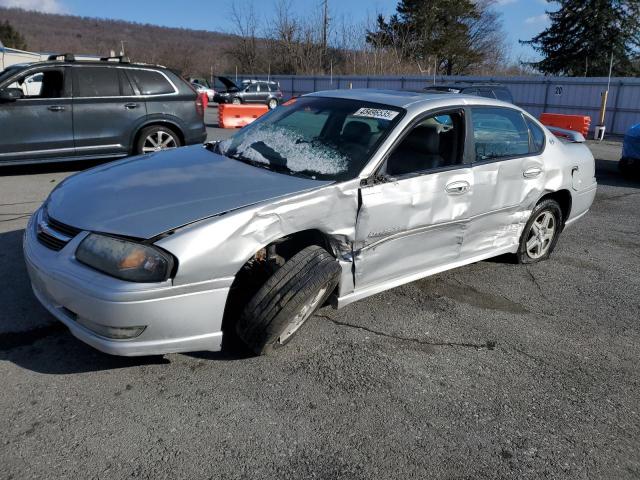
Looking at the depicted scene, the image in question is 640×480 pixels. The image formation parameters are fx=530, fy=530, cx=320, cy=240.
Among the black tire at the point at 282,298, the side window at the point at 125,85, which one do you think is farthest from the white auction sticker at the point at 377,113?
the side window at the point at 125,85

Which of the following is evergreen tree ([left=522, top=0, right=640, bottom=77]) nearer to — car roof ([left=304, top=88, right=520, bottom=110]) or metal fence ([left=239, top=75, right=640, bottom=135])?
metal fence ([left=239, top=75, right=640, bottom=135])

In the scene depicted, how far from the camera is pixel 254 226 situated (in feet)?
9.21

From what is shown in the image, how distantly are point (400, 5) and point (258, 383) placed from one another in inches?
1815

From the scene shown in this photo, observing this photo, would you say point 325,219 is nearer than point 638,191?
Yes

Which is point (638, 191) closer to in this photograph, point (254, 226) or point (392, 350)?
point (392, 350)

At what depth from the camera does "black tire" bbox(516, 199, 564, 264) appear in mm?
4602

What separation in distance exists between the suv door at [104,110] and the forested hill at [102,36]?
73822mm

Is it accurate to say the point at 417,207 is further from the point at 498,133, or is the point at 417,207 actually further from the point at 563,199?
the point at 563,199

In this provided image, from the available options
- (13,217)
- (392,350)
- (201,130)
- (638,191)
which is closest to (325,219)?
(392,350)

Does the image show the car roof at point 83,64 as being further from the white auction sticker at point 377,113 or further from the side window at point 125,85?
the white auction sticker at point 377,113

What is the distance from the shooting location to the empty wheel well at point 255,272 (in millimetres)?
3012

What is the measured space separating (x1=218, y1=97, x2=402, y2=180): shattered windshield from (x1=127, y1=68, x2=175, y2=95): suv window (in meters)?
4.55

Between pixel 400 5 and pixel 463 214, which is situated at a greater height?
pixel 400 5

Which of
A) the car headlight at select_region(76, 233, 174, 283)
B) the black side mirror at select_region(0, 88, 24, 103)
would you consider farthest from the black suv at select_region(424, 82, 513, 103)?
the car headlight at select_region(76, 233, 174, 283)
